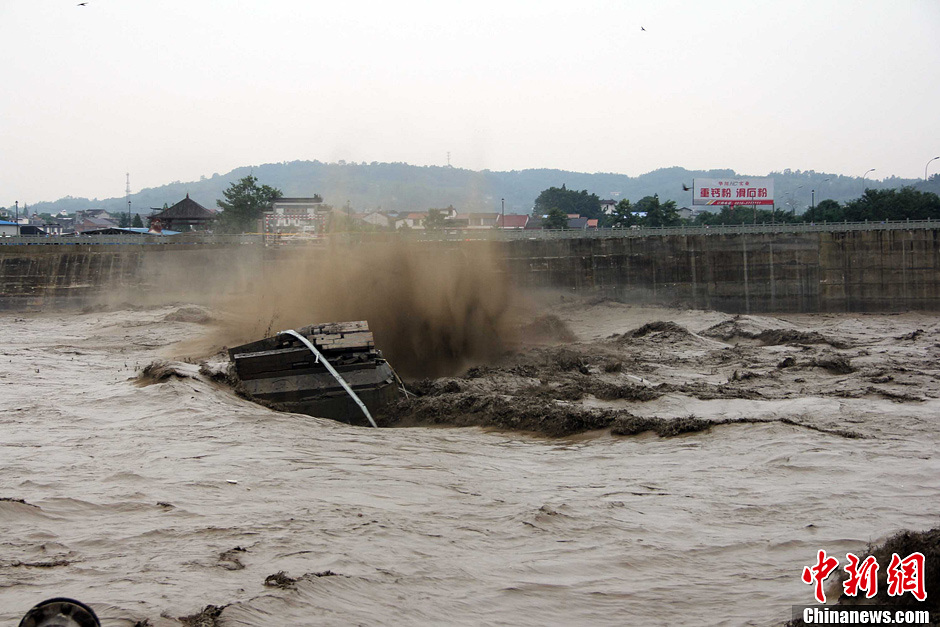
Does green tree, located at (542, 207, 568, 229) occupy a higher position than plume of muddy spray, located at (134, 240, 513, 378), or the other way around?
green tree, located at (542, 207, 568, 229)

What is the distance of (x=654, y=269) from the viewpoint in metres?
41.2

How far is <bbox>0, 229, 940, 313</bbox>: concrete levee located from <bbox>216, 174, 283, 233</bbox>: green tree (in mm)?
32154

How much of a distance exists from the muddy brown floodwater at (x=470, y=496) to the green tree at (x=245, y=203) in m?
59.4

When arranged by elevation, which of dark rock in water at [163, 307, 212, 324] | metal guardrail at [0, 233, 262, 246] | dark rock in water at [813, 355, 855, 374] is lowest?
dark rock in water at [813, 355, 855, 374]

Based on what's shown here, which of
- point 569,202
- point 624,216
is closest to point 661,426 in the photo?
point 624,216

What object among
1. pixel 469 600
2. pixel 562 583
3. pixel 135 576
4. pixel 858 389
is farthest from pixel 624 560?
pixel 858 389

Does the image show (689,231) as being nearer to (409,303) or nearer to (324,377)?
(409,303)

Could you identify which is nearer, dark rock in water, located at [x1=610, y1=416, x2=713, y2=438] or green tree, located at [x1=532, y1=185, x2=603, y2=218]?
dark rock in water, located at [x1=610, y1=416, x2=713, y2=438]

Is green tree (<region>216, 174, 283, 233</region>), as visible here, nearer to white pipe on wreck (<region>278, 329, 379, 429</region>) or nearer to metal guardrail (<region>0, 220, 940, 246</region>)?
metal guardrail (<region>0, 220, 940, 246</region>)

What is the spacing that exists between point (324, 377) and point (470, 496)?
21.6 ft

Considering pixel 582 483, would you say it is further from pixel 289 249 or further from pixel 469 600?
pixel 289 249

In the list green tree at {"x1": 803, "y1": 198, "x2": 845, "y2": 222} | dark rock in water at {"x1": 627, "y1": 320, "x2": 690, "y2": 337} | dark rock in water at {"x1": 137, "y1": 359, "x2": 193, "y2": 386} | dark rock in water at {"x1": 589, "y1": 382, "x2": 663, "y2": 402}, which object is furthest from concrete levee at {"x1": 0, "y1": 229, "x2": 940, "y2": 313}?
green tree at {"x1": 803, "y1": 198, "x2": 845, "y2": 222}

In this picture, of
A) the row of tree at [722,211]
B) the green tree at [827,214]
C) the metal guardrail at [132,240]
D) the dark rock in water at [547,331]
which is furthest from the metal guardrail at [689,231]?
the green tree at [827,214]

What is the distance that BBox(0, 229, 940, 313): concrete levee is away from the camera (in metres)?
39.6
